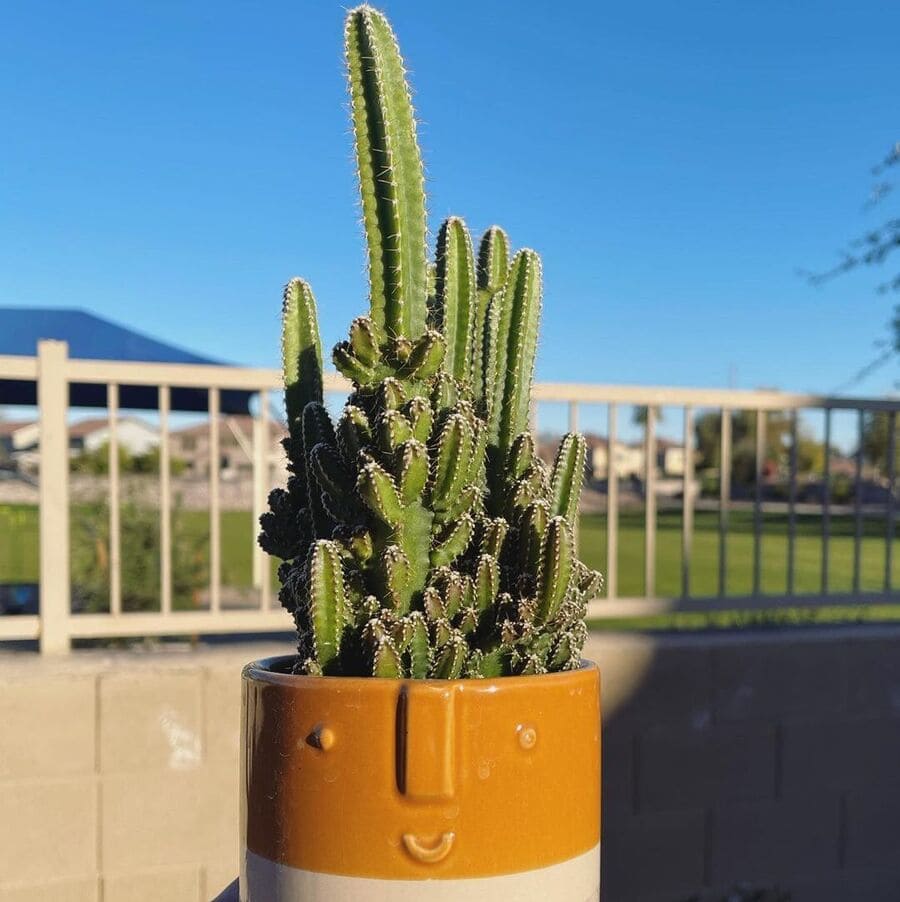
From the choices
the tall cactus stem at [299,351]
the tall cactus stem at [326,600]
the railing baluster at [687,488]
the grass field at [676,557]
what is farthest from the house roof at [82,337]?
the tall cactus stem at [326,600]

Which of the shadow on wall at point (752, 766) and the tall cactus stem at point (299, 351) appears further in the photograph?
the shadow on wall at point (752, 766)

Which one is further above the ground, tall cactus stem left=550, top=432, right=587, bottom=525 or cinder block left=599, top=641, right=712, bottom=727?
tall cactus stem left=550, top=432, right=587, bottom=525

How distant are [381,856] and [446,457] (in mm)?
544

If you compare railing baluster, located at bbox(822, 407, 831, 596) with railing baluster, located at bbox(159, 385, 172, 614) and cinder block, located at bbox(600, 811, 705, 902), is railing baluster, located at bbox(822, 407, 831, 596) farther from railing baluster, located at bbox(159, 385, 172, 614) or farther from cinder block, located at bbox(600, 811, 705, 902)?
railing baluster, located at bbox(159, 385, 172, 614)

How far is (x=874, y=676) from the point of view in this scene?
9.64 feet

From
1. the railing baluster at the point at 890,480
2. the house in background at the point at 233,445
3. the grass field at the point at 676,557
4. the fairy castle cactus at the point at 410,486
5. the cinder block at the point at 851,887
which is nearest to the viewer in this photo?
the fairy castle cactus at the point at 410,486

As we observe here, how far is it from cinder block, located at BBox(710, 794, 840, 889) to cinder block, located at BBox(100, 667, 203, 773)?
1623 mm

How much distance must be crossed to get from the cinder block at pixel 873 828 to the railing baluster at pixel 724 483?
0.81 metres

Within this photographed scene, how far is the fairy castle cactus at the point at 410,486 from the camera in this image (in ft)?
4.27

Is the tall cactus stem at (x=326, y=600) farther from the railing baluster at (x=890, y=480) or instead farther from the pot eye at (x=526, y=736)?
the railing baluster at (x=890, y=480)

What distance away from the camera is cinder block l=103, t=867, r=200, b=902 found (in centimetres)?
230

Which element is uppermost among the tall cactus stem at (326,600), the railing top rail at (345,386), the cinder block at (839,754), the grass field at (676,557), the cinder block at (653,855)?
the railing top rail at (345,386)

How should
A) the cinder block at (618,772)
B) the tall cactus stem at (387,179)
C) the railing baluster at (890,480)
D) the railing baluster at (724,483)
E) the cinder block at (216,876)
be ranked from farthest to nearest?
the railing baluster at (890,480), the railing baluster at (724,483), the cinder block at (618,772), the cinder block at (216,876), the tall cactus stem at (387,179)

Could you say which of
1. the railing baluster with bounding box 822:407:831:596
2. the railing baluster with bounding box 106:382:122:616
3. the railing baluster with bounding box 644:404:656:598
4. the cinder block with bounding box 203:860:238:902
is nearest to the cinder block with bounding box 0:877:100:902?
the cinder block with bounding box 203:860:238:902
